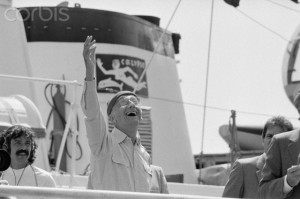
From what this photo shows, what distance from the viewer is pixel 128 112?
5.95 metres

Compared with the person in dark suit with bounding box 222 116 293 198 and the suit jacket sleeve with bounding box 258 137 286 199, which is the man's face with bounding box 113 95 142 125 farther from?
the suit jacket sleeve with bounding box 258 137 286 199

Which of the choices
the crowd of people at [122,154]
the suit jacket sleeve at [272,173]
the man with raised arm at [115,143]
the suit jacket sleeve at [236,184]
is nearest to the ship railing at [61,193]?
the suit jacket sleeve at [272,173]

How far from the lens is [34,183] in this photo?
662 centimetres

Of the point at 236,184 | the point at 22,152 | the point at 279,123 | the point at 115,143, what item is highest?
the point at 279,123

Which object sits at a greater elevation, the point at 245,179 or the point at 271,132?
the point at 271,132

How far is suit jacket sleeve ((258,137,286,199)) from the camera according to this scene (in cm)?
502

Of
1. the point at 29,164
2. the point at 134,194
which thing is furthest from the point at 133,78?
the point at 134,194

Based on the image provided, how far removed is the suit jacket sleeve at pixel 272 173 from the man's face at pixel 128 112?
105 cm

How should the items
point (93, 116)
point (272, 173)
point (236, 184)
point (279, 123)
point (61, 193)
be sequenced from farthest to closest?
point (279, 123) < point (236, 184) < point (93, 116) < point (272, 173) < point (61, 193)

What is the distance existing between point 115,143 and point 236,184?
2.76 feet

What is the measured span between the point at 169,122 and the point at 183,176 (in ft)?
Result: 2.67

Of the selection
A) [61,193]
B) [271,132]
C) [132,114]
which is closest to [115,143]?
[132,114]

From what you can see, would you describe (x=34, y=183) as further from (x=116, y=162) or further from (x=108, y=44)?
(x=108, y=44)

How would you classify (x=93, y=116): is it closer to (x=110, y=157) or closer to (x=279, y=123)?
(x=110, y=157)
